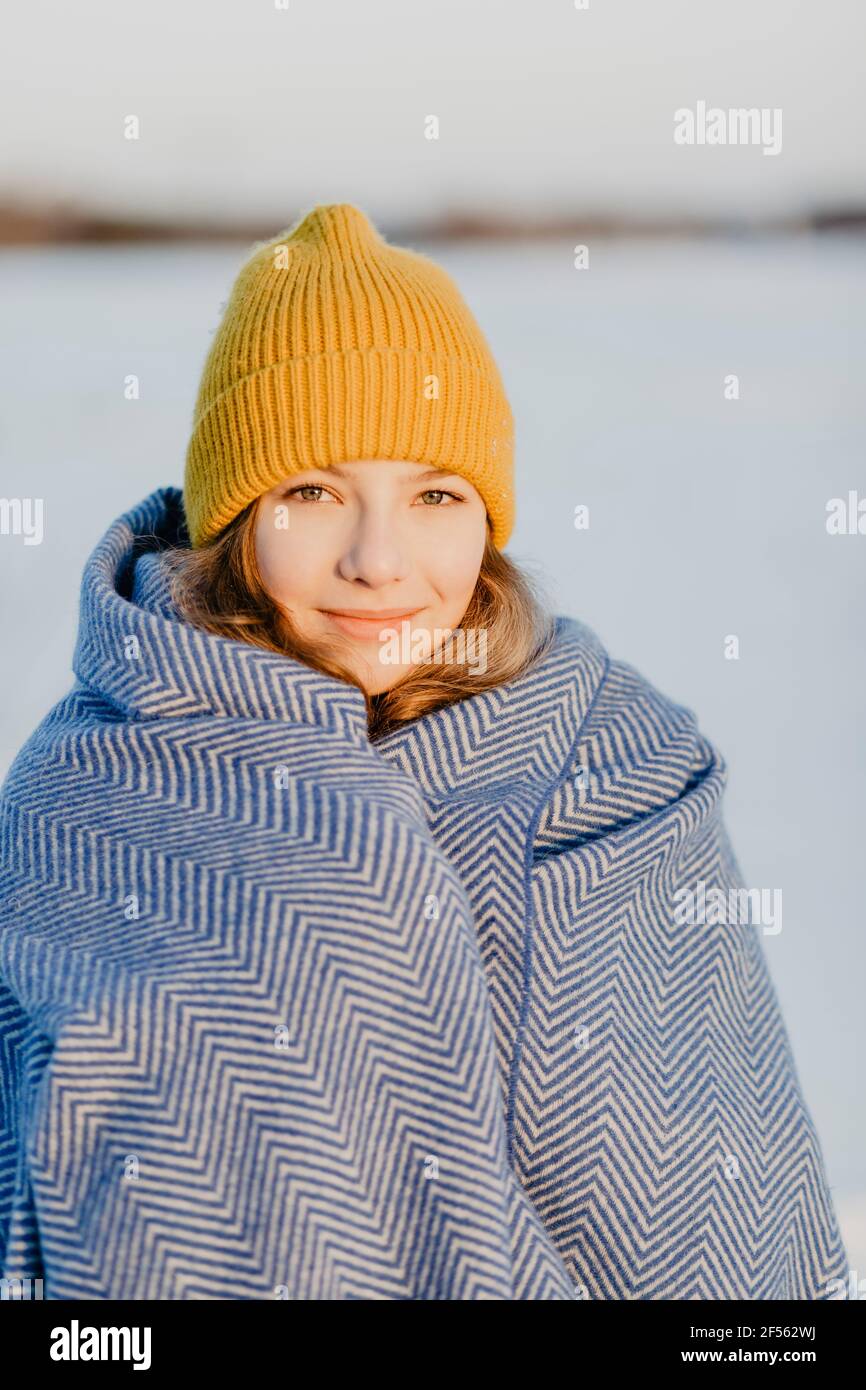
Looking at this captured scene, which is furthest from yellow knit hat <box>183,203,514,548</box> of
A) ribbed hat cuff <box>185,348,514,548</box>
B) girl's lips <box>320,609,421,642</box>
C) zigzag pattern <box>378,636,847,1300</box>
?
zigzag pattern <box>378,636,847,1300</box>

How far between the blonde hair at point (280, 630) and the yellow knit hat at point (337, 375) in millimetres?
51

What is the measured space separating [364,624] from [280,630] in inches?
4.1

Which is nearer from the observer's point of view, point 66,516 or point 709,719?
point 709,719

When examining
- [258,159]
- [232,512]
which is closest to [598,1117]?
[232,512]

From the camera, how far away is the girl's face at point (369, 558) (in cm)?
142

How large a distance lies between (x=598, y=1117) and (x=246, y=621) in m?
0.68

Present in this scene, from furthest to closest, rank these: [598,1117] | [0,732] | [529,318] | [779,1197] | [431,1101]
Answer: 1. [529,318]
2. [0,732]
3. [779,1197]
4. [598,1117]
5. [431,1101]

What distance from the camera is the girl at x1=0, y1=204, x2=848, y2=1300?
112 cm

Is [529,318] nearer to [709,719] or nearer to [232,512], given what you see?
[709,719]

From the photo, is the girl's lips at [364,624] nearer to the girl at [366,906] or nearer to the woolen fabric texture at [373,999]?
the girl at [366,906]

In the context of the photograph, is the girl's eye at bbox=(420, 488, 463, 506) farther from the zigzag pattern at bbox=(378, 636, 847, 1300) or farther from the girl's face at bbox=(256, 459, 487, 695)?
the zigzag pattern at bbox=(378, 636, 847, 1300)

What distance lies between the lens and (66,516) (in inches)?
139

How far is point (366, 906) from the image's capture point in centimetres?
117

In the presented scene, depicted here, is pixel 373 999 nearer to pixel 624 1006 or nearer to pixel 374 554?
pixel 624 1006
